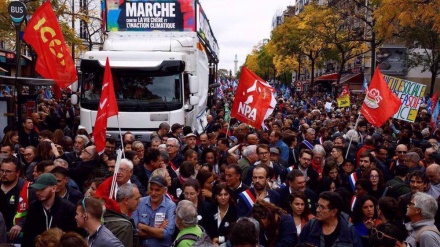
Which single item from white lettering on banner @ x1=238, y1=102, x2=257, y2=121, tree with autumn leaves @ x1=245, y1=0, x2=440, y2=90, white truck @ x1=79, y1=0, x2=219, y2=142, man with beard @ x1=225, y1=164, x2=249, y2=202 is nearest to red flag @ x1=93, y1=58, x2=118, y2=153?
man with beard @ x1=225, y1=164, x2=249, y2=202

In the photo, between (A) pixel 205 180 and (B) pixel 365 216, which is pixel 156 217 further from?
(B) pixel 365 216

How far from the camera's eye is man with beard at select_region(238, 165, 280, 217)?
22.9 feet

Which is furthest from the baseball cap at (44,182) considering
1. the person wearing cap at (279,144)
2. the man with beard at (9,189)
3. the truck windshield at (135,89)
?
the truck windshield at (135,89)

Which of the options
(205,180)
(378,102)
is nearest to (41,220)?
(205,180)

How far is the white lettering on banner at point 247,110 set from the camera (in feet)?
42.8

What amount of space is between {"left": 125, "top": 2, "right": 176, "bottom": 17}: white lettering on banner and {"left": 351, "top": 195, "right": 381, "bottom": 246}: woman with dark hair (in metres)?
11.0

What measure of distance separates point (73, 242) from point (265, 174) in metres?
3.19

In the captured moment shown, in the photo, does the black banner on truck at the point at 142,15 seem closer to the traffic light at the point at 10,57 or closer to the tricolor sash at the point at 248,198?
the tricolor sash at the point at 248,198

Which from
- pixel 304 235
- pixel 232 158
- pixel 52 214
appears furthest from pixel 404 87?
pixel 52 214

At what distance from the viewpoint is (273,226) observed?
19.8 ft

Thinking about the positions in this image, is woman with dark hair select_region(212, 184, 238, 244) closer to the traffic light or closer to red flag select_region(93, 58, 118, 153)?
red flag select_region(93, 58, 118, 153)

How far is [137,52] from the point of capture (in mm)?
15172

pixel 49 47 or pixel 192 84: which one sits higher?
pixel 49 47

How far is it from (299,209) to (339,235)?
83 cm
